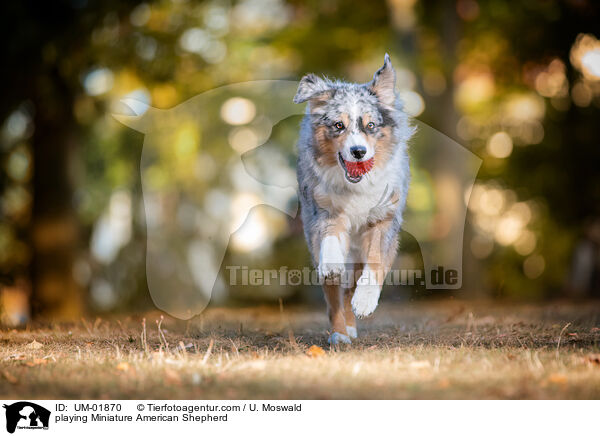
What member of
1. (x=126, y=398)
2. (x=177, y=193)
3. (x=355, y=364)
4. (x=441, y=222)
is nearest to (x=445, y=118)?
(x=441, y=222)

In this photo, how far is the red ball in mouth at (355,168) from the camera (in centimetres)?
542

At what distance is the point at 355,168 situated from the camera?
17.8 feet

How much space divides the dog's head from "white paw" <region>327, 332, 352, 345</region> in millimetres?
1351

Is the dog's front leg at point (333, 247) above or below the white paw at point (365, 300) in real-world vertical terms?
above

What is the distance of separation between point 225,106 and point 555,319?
7.85 m

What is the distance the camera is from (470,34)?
57.7ft

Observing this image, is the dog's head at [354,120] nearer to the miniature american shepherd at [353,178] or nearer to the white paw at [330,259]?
the miniature american shepherd at [353,178]

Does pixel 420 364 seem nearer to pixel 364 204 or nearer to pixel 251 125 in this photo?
pixel 364 204

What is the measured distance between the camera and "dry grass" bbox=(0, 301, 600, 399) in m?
4.31

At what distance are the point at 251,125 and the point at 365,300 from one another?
5.46 meters

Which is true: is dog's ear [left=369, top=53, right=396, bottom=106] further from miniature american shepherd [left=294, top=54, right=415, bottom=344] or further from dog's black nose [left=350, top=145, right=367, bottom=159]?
dog's black nose [left=350, top=145, right=367, bottom=159]

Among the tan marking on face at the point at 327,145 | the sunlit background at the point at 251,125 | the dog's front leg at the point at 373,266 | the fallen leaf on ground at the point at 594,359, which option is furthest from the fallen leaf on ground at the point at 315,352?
the sunlit background at the point at 251,125

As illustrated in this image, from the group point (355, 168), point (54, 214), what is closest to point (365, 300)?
point (355, 168)
